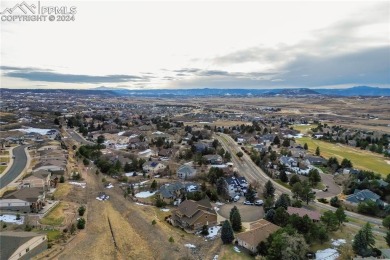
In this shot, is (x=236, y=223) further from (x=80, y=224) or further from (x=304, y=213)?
(x=80, y=224)

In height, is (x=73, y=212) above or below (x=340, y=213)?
below

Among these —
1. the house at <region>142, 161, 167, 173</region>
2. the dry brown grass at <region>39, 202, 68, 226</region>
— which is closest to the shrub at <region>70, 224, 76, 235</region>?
the dry brown grass at <region>39, 202, 68, 226</region>

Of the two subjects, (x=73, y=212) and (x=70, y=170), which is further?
(x=70, y=170)

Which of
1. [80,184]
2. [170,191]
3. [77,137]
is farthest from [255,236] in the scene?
[77,137]

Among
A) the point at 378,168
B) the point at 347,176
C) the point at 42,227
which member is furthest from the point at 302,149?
the point at 42,227

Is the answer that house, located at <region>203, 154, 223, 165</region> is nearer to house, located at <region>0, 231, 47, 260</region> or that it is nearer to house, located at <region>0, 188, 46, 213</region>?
house, located at <region>0, 188, 46, 213</region>

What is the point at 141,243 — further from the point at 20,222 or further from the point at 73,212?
the point at 20,222

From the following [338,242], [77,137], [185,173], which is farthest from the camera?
[77,137]

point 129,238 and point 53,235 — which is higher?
point 53,235
